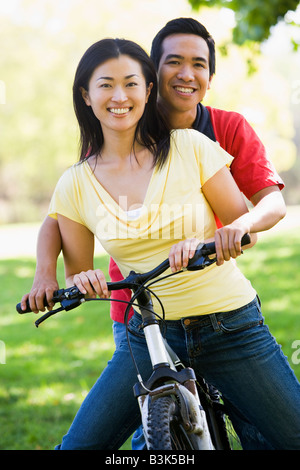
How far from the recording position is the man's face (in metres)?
3.00

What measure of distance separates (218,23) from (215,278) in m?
15.3

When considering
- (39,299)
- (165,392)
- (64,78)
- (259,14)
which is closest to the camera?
(165,392)

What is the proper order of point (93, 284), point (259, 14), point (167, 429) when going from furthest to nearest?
1. point (259, 14)
2. point (93, 284)
3. point (167, 429)

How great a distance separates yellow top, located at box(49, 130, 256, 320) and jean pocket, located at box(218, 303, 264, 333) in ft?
0.10

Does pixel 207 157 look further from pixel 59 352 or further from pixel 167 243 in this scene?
pixel 59 352

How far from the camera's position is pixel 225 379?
8.30 feet

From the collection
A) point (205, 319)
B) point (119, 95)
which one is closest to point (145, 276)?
point (205, 319)

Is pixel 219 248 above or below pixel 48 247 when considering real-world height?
below

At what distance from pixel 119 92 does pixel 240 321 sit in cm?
104

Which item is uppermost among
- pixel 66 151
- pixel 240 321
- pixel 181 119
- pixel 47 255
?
pixel 66 151

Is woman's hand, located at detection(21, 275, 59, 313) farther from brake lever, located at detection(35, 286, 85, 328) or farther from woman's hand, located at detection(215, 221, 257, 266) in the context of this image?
woman's hand, located at detection(215, 221, 257, 266)

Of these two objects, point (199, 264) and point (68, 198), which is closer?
point (199, 264)

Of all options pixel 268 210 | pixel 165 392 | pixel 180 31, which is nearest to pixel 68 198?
pixel 268 210

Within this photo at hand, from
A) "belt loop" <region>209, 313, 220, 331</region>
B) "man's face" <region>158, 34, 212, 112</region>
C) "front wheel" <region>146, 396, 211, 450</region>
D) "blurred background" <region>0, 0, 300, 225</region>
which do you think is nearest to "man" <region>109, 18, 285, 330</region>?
"man's face" <region>158, 34, 212, 112</region>
